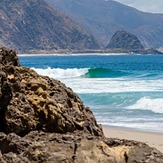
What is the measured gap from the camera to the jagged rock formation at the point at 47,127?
4.51 meters

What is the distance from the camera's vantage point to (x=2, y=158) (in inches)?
157

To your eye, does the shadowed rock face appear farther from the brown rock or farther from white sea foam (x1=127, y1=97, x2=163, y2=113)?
white sea foam (x1=127, y1=97, x2=163, y2=113)

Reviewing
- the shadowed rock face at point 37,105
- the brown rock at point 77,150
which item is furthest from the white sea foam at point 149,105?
the brown rock at point 77,150

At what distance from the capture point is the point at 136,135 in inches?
454

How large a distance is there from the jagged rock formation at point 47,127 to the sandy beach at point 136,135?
472 centimetres

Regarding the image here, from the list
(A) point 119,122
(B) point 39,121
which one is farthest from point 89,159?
(A) point 119,122

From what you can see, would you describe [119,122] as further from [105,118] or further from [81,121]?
[81,121]

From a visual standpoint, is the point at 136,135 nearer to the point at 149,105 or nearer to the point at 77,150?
the point at 149,105

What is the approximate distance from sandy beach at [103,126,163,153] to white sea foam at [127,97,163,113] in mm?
4837

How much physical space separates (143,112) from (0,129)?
11.7 meters

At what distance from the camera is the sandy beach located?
34.7 ft

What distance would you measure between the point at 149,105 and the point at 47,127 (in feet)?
42.9

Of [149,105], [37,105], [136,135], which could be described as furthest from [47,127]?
[149,105]

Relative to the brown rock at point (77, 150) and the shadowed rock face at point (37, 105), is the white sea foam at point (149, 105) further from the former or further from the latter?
the brown rock at point (77, 150)
